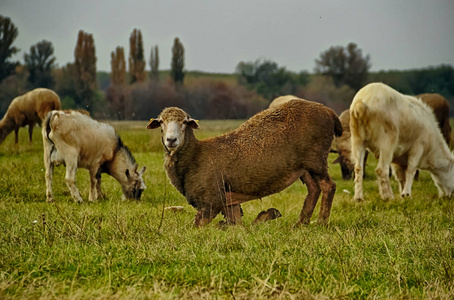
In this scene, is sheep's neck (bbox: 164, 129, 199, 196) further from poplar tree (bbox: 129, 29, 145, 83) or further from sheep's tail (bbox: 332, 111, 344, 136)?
poplar tree (bbox: 129, 29, 145, 83)

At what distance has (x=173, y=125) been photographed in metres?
6.00

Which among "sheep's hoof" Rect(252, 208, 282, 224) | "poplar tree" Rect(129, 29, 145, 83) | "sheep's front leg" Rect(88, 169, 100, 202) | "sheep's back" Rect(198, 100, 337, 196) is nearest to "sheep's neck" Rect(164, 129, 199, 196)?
"sheep's back" Rect(198, 100, 337, 196)

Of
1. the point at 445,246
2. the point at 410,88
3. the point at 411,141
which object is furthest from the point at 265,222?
the point at 410,88

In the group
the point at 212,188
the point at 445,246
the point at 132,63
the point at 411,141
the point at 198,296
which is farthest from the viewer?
the point at 132,63

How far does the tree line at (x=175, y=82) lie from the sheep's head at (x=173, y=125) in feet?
44.1

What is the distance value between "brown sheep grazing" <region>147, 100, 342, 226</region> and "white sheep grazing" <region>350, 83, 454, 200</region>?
340 cm

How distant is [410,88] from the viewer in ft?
88.1

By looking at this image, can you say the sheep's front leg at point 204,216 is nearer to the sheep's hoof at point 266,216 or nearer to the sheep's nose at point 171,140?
the sheep's hoof at point 266,216

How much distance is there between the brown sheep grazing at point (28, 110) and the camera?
60.1 ft

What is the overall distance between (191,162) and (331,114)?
1826mm

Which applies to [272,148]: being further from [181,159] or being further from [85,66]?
[85,66]

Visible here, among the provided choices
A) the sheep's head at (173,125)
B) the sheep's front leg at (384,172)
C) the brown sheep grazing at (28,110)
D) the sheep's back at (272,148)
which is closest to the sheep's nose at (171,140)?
the sheep's head at (173,125)

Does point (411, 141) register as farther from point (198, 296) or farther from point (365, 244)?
point (198, 296)

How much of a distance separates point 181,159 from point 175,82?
24568mm
